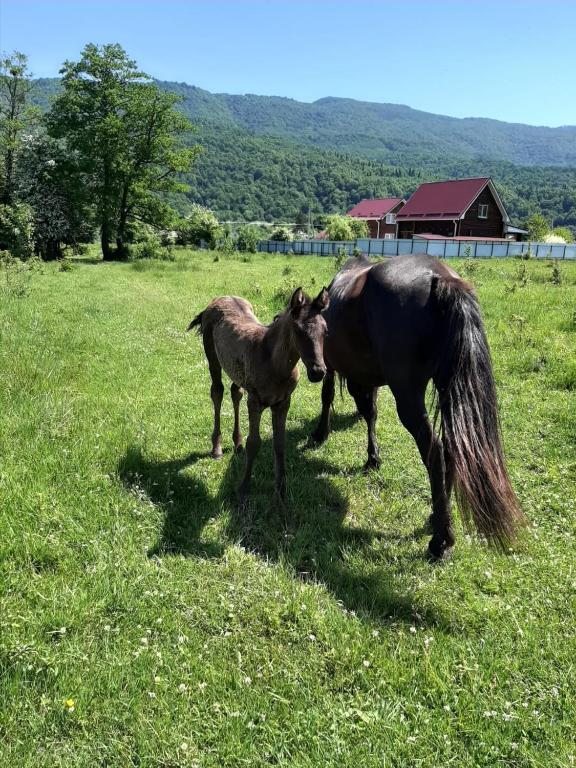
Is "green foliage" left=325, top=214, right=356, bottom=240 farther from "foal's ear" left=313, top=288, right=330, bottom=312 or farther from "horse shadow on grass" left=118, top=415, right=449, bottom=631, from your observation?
"foal's ear" left=313, top=288, right=330, bottom=312

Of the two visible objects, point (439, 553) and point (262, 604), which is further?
point (439, 553)

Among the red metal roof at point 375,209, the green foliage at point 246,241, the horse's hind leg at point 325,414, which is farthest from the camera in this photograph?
the red metal roof at point 375,209

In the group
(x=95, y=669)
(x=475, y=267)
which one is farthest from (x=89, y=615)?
(x=475, y=267)

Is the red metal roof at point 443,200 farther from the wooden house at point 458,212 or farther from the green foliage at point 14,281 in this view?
the green foliage at point 14,281

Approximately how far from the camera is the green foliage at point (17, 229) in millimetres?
29328

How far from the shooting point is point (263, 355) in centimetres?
459

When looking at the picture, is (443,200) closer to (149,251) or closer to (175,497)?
(149,251)

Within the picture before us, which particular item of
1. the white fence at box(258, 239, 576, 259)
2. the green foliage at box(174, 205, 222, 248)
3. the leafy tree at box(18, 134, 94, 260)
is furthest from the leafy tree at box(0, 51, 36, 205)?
the white fence at box(258, 239, 576, 259)

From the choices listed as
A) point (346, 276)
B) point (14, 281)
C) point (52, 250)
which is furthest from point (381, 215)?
point (346, 276)

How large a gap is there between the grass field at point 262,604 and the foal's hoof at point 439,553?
0.09 m

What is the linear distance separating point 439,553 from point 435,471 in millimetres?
646

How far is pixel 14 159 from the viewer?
1433 inches

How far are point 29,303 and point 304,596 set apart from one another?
12.5 m

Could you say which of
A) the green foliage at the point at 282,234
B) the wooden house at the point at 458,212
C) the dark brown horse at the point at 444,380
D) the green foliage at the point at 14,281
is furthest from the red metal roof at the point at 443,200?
the dark brown horse at the point at 444,380
